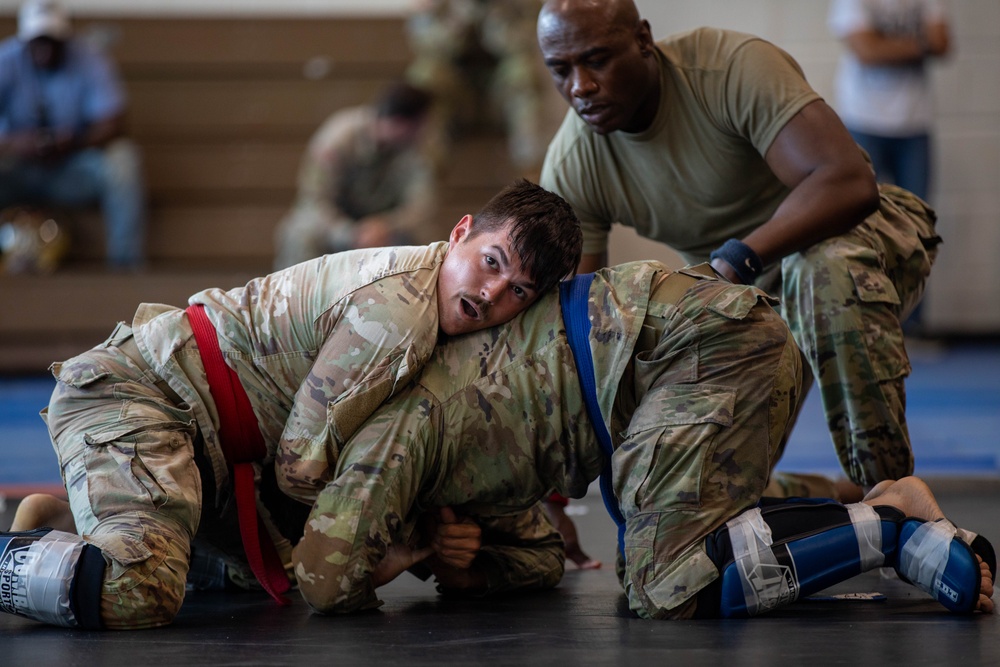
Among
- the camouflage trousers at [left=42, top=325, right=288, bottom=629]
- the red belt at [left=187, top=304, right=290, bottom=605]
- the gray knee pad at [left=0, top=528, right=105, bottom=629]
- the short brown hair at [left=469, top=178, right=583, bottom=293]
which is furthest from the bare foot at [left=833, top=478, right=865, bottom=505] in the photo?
the gray knee pad at [left=0, top=528, right=105, bottom=629]

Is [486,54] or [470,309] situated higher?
[486,54]

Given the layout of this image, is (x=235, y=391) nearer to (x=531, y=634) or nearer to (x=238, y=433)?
(x=238, y=433)

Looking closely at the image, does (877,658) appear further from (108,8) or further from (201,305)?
(108,8)

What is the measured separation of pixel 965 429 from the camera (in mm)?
4145

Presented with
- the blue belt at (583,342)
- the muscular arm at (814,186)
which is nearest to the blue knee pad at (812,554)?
the blue belt at (583,342)

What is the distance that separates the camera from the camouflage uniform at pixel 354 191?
5.62 m

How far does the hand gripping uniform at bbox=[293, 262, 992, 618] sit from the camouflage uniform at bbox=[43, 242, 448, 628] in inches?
3.4

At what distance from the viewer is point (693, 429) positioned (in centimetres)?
190

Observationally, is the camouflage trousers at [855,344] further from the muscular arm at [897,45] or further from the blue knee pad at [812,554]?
the muscular arm at [897,45]

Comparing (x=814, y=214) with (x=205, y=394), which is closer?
(x=205, y=394)

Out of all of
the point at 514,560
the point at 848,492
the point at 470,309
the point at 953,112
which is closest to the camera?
the point at 470,309

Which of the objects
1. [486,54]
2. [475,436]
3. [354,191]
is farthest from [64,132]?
[475,436]

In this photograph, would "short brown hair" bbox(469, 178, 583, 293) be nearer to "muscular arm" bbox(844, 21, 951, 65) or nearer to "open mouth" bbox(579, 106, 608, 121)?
"open mouth" bbox(579, 106, 608, 121)

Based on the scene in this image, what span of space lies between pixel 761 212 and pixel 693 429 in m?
0.92
